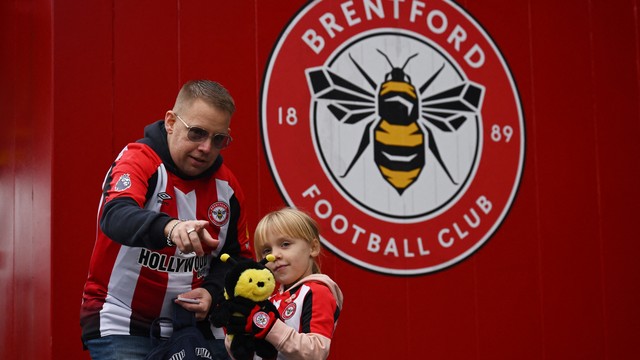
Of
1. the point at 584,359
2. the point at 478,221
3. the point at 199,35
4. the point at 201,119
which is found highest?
the point at 199,35

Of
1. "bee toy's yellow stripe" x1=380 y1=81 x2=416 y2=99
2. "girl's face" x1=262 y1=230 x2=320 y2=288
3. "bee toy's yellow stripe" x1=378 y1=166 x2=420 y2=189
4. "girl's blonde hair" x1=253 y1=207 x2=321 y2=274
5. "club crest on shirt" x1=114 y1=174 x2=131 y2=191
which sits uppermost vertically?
"bee toy's yellow stripe" x1=380 y1=81 x2=416 y2=99

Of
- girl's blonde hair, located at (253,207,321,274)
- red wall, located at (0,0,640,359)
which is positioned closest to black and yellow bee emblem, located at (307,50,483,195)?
red wall, located at (0,0,640,359)

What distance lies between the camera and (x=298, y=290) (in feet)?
8.55

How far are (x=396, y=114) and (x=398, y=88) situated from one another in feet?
0.41

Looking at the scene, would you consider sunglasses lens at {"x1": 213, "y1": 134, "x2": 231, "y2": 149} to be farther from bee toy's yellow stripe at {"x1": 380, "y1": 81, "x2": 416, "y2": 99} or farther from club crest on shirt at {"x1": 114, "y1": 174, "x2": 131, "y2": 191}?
bee toy's yellow stripe at {"x1": 380, "y1": 81, "x2": 416, "y2": 99}

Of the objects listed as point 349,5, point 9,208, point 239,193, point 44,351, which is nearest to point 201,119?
point 239,193

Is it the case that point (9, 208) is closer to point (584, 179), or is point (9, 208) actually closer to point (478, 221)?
point (478, 221)

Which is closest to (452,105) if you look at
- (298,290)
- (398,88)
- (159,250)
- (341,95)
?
(398,88)

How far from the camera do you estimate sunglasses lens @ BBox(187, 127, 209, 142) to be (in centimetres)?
254

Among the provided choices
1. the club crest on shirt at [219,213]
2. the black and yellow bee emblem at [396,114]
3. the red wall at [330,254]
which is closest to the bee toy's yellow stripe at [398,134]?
the black and yellow bee emblem at [396,114]

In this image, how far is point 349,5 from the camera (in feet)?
13.1

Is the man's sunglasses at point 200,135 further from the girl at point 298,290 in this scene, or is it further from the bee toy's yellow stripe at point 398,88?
the bee toy's yellow stripe at point 398,88

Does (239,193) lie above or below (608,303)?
above

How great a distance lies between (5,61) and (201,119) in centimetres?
253
